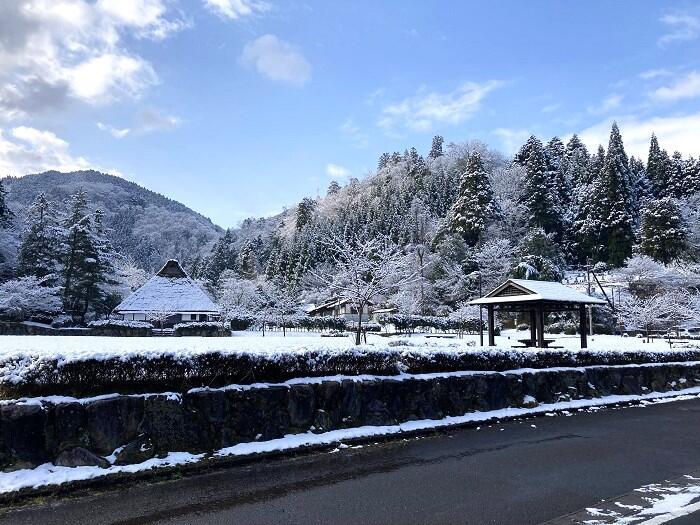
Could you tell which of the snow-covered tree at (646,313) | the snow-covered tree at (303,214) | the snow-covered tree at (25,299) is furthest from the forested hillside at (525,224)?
the snow-covered tree at (25,299)

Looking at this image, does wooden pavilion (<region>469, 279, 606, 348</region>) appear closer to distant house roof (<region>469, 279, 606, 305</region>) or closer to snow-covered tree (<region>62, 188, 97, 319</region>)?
distant house roof (<region>469, 279, 606, 305</region>)

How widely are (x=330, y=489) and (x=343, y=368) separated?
289 cm

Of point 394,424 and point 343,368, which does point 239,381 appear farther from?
point 394,424

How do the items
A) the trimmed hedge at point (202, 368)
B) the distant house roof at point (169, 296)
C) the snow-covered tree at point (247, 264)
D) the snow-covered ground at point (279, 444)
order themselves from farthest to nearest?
the snow-covered tree at point (247, 264) < the distant house roof at point (169, 296) < the trimmed hedge at point (202, 368) < the snow-covered ground at point (279, 444)

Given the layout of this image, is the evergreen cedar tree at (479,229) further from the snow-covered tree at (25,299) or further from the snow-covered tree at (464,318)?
the snow-covered tree at (464,318)

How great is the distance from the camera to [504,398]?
983 centimetres

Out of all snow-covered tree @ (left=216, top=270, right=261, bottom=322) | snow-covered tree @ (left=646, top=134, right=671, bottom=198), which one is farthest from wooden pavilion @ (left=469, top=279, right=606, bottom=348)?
snow-covered tree @ (left=646, top=134, right=671, bottom=198)

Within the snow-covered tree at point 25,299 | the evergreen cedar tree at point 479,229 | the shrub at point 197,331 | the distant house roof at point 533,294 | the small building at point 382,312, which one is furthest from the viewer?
the small building at point 382,312

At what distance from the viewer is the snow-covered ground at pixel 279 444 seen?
16.2ft

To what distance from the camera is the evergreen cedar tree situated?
39031 millimetres

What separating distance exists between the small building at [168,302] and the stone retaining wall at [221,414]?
30.7 meters

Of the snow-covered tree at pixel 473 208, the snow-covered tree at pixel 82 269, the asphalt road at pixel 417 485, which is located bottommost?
the asphalt road at pixel 417 485

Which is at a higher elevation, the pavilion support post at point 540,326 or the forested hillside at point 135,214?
the forested hillside at point 135,214

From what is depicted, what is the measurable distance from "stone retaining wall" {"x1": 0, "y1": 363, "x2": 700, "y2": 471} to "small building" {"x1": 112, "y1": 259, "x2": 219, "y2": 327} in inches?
1208
